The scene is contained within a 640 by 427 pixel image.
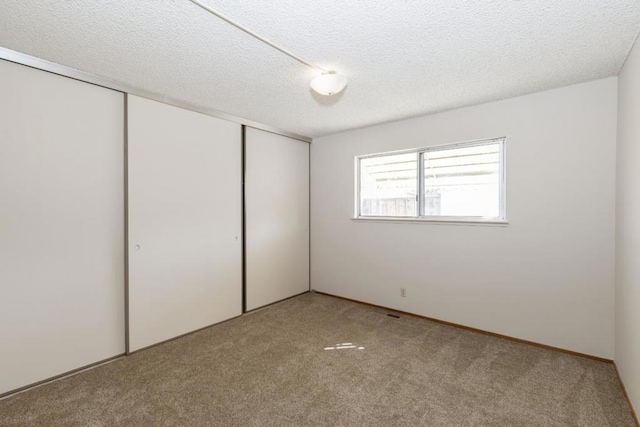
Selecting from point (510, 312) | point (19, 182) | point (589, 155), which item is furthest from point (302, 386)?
point (589, 155)

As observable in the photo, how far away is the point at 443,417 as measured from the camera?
1.93 metres

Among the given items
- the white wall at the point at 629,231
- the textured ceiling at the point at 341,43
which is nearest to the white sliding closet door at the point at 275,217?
the textured ceiling at the point at 341,43

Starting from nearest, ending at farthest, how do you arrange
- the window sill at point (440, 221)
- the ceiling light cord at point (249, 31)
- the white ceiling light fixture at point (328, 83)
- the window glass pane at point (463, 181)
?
1. the ceiling light cord at point (249, 31)
2. the white ceiling light fixture at point (328, 83)
3. the window sill at point (440, 221)
4. the window glass pane at point (463, 181)

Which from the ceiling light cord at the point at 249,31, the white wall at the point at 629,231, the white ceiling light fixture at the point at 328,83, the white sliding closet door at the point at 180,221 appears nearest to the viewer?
the ceiling light cord at the point at 249,31

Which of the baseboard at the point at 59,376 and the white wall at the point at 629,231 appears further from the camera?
the baseboard at the point at 59,376

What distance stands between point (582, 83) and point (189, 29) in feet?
10.4

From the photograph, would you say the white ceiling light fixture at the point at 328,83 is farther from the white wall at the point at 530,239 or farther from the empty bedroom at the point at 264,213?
the white wall at the point at 530,239

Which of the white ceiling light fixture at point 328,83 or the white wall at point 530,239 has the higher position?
the white ceiling light fixture at point 328,83

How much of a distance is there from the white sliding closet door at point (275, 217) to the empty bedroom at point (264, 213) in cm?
6

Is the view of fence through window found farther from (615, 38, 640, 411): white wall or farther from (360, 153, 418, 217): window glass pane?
(615, 38, 640, 411): white wall

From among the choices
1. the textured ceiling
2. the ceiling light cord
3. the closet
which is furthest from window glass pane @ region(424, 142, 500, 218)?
the closet

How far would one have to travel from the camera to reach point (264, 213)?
4.01 m

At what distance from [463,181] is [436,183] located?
1.01 ft

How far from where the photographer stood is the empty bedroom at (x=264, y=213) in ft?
6.24
